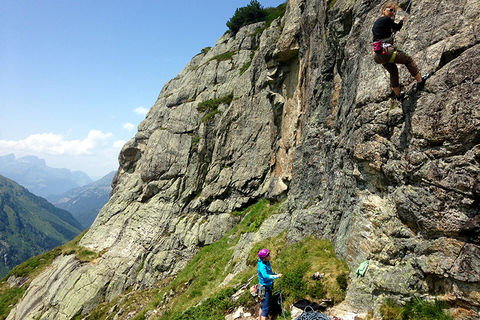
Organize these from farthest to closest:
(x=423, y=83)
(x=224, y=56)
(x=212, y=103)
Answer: (x=224, y=56) → (x=212, y=103) → (x=423, y=83)

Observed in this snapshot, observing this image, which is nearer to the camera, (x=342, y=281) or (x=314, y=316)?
(x=314, y=316)

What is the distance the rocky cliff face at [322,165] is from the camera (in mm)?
8266

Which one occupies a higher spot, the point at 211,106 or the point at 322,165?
the point at 211,106

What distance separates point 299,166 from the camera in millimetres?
22219

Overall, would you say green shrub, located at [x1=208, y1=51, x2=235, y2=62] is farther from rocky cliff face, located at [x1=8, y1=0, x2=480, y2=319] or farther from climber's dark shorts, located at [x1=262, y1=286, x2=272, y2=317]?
climber's dark shorts, located at [x1=262, y1=286, x2=272, y2=317]

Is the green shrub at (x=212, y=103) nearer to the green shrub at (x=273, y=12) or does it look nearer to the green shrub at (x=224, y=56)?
the green shrub at (x=224, y=56)

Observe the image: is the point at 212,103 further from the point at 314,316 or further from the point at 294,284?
the point at 314,316

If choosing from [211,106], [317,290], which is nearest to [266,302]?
[317,290]

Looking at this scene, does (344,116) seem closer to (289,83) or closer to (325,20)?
(325,20)

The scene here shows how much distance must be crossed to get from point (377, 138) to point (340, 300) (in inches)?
262

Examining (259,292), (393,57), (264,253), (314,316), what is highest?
(393,57)

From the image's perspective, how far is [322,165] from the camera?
17969 mm

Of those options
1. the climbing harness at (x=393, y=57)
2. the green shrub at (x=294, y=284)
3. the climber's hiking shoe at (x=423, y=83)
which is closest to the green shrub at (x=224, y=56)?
the climbing harness at (x=393, y=57)

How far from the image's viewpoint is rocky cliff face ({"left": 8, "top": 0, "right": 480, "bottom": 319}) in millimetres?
8266
